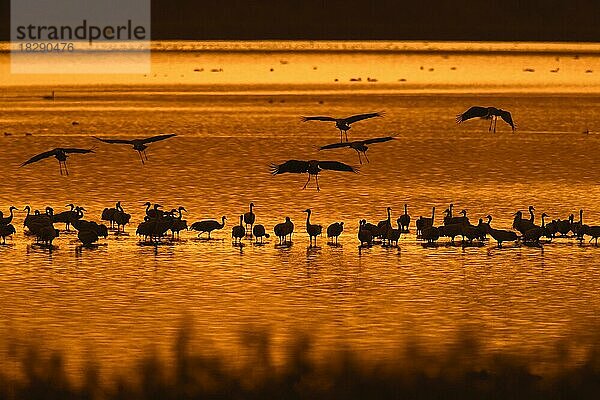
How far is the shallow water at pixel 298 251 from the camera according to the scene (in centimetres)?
1814

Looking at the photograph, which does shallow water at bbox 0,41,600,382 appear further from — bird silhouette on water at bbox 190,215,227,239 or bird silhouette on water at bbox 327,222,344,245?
bird silhouette on water at bbox 190,215,227,239

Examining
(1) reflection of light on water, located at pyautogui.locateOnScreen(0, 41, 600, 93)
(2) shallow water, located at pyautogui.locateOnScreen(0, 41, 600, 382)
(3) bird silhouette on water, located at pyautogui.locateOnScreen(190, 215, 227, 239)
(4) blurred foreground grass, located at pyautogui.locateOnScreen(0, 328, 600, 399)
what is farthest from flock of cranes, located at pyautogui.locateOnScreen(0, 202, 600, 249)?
(1) reflection of light on water, located at pyautogui.locateOnScreen(0, 41, 600, 93)

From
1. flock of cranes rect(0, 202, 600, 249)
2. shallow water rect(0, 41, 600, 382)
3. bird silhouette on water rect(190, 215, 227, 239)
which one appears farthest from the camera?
bird silhouette on water rect(190, 215, 227, 239)

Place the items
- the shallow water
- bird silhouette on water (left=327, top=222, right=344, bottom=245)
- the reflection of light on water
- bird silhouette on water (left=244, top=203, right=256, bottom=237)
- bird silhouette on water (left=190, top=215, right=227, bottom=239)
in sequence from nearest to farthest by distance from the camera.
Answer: the shallow water < bird silhouette on water (left=327, top=222, right=344, bottom=245) < bird silhouette on water (left=190, top=215, right=227, bottom=239) < bird silhouette on water (left=244, top=203, right=256, bottom=237) < the reflection of light on water

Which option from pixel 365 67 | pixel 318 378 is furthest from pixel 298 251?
pixel 365 67

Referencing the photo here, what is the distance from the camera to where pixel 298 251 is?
2373cm

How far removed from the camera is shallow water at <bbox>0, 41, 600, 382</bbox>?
18.1 metres

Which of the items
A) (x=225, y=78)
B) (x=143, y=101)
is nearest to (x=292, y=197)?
(x=143, y=101)

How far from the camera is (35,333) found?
17.8m

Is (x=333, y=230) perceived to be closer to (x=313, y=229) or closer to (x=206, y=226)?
(x=313, y=229)

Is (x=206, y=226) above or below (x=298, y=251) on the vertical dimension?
above

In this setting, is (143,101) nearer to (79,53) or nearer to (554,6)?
(79,53)

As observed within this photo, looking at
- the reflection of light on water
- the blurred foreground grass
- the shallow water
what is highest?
the reflection of light on water

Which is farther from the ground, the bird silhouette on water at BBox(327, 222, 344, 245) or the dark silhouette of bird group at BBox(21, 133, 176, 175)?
the dark silhouette of bird group at BBox(21, 133, 176, 175)
